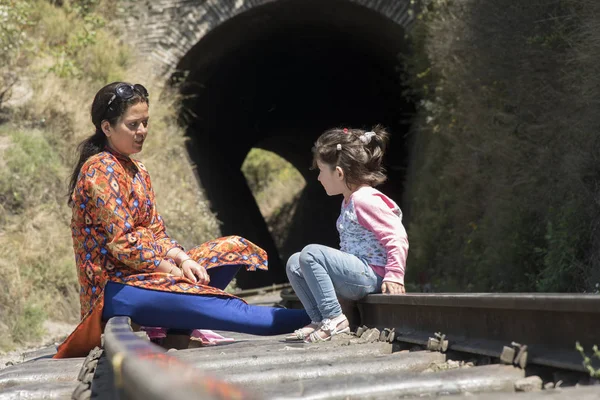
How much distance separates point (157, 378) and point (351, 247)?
2.98 metres

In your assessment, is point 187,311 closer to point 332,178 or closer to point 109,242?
point 109,242

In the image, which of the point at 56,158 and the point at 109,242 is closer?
the point at 109,242

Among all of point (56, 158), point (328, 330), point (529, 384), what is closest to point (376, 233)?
point (328, 330)

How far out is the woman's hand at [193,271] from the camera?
448cm

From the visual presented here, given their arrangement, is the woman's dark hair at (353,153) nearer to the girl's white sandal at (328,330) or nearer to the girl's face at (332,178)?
the girl's face at (332,178)

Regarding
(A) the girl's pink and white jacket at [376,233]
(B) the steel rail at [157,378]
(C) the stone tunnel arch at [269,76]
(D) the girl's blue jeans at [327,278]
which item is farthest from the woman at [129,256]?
(C) the stone tunnel arch at [269,76]

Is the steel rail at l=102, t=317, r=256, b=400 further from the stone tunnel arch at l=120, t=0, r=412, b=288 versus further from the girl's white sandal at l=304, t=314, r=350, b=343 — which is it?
the stone tunnel arch at l=120, t=0, r=412, b=288

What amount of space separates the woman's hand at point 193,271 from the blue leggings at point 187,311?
104 millimetres

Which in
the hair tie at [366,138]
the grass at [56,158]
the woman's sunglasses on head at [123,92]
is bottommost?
the grass at [56,158]

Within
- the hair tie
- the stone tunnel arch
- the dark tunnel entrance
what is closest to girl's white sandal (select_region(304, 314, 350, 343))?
the hair tie

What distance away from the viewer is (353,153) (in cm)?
468

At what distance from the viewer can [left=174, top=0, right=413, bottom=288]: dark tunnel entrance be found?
50.0 feet

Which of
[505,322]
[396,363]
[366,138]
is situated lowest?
[396,363]

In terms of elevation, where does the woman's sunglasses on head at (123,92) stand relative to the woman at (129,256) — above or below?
above
